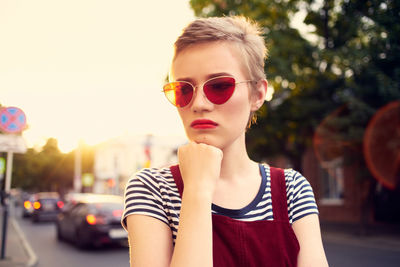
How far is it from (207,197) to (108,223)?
10741 millimetres

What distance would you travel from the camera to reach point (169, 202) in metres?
Answer: 1.38

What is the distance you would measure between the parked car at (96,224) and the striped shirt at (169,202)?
34.0 ft

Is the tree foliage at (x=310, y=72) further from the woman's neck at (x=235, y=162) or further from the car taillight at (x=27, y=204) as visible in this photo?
the car taillight at (x=27, y=204)

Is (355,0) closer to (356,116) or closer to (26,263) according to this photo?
(356,116)

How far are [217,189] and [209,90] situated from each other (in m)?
0.40

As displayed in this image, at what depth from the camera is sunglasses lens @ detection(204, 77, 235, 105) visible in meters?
1.39

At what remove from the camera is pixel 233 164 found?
1.55 m

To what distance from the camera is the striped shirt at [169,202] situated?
135 centimetres

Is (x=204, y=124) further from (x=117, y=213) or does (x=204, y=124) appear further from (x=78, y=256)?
(x=117, y=213)

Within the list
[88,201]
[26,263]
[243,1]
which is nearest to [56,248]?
[88,201]

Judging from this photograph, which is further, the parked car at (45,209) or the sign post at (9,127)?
the parked car at (45,209)

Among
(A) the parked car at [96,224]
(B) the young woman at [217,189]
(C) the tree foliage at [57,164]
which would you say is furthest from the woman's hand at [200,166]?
(C) the tree foliage at [57,164]

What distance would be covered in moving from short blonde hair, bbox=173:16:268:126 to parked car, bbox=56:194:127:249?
414 inches

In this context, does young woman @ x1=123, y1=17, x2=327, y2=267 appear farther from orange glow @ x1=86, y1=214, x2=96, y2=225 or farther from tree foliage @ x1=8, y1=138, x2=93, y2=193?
tree foliage @ x1=8, y1=138, x2=93, y2=193
